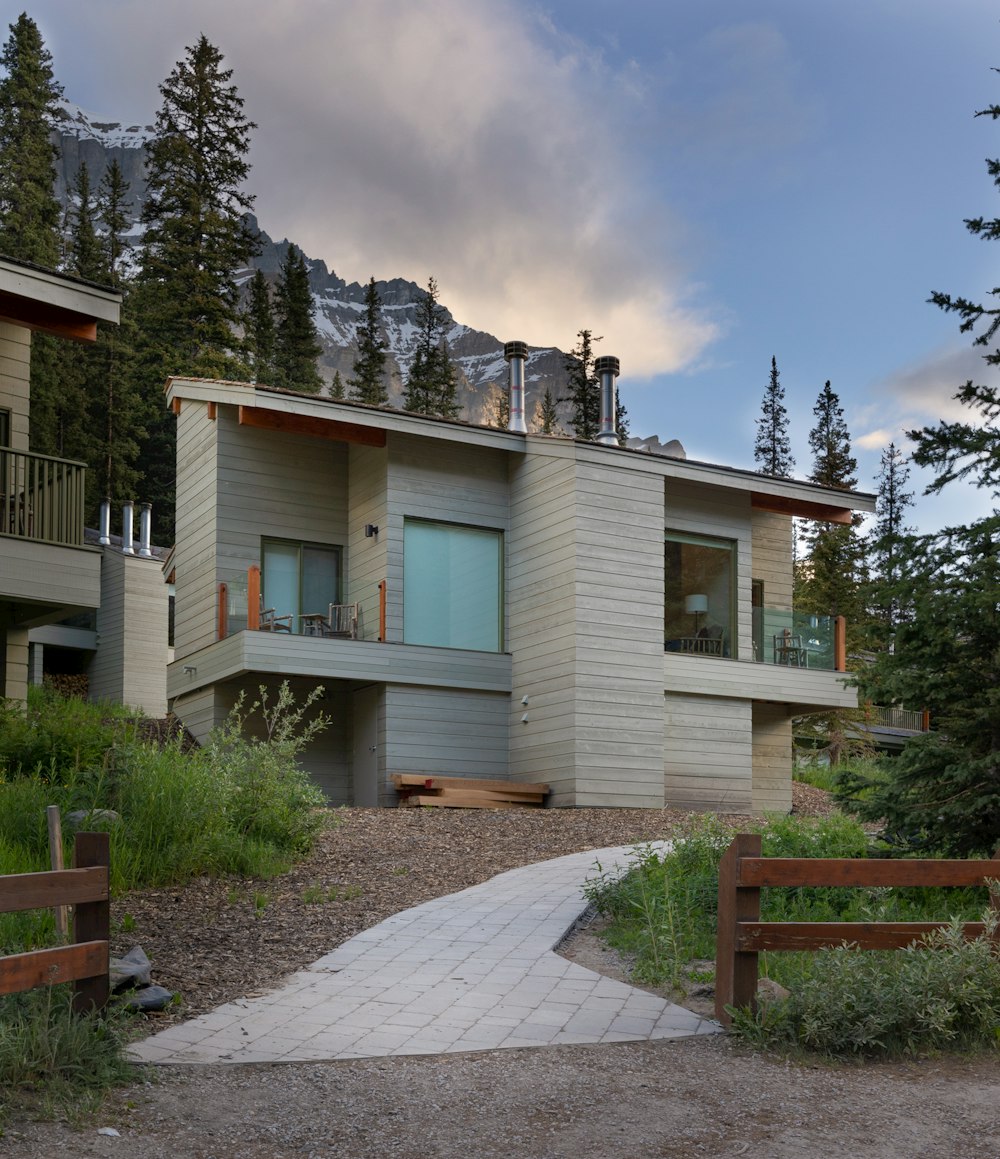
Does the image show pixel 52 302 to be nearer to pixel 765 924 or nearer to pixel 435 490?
pixel 435 490

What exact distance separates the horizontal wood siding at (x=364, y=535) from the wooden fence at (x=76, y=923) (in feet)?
38.8

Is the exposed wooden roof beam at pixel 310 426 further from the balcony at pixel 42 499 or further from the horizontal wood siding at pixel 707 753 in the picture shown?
the horizontal wood siding at pixel 707 753

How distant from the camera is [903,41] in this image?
1551cm

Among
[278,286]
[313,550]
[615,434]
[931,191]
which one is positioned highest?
[278,286]

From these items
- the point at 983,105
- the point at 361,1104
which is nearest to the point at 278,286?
the point at 983,105

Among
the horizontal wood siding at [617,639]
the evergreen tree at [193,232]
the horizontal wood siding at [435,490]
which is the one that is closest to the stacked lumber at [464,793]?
the horizontal wood siding at [617,639]

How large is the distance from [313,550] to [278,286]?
35.6 metres

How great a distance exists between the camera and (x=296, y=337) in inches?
1969

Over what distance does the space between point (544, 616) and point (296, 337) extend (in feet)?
115

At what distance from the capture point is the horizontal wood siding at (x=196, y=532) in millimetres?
17812

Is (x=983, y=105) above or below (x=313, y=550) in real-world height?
above

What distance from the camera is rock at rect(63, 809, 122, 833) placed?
30.0 feet

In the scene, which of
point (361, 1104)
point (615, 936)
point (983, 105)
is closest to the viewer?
point (361, 1104)

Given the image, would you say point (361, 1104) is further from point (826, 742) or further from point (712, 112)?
point (826, 742)
